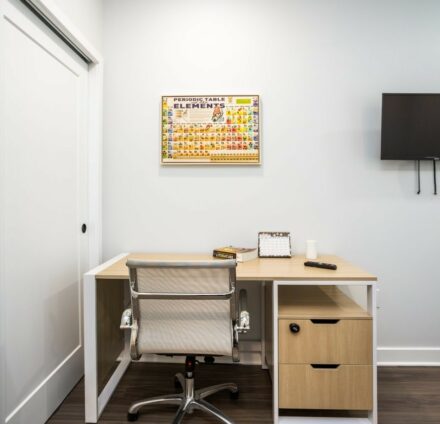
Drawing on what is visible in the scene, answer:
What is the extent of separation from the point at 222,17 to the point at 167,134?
936 millimetres

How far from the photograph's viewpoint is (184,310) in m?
1.45

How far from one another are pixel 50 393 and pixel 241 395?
1.10 meters

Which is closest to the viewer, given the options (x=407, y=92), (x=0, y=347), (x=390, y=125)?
(x=0, y=347)

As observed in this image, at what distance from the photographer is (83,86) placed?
2156mm

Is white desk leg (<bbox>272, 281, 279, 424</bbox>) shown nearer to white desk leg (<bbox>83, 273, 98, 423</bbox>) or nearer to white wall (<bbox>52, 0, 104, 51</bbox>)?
white desk leg (<bbox>83, 273, 98, 423</bbox>)

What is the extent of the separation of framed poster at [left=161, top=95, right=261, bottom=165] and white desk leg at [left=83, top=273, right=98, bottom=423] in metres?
1.02

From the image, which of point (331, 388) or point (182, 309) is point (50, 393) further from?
point (331, 388)

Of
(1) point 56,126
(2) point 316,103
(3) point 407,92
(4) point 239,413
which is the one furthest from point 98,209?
(3) point 407,92

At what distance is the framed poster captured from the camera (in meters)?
2.27

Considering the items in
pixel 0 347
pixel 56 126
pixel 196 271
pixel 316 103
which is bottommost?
pixel 0 347

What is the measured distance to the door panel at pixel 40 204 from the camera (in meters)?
1.46

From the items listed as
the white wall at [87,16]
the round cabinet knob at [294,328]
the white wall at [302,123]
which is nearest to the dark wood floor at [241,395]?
the white wall at [302,123]

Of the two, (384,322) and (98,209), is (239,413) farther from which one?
(98,209)

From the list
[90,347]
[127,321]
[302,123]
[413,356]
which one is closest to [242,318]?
[127,321]
